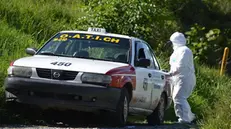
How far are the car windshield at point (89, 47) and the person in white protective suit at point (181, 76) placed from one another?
136 cm

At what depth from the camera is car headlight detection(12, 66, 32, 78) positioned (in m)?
10.9

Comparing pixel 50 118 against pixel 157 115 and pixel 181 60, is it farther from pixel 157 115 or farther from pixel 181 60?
pixel 181 60

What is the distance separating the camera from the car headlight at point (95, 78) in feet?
35.2

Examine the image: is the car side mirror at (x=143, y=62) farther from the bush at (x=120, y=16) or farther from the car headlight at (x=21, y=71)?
the bush at (x=120, y=16)

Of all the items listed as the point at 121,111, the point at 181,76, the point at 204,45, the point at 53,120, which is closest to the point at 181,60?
the point at 181,76

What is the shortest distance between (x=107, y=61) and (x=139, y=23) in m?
7.55

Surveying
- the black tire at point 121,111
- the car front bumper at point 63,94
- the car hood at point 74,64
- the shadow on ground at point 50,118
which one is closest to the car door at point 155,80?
the shadow on ground at point 50,118

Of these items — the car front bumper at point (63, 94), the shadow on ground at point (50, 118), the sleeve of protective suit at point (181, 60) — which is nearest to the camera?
the car front bumper at point (63, 94)

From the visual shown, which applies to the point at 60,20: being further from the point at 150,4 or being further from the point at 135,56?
the point at 135,56

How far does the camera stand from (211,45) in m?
27.0

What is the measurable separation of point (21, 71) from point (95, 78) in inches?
49.1

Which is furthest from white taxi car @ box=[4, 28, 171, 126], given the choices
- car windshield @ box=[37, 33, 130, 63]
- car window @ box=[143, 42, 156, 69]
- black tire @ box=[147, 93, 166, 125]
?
black tire @ box=[147, 93, 166, 125]

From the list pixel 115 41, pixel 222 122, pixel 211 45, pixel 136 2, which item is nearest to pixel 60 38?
pixel 115 41

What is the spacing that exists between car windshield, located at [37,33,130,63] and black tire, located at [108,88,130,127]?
924 millimetres
